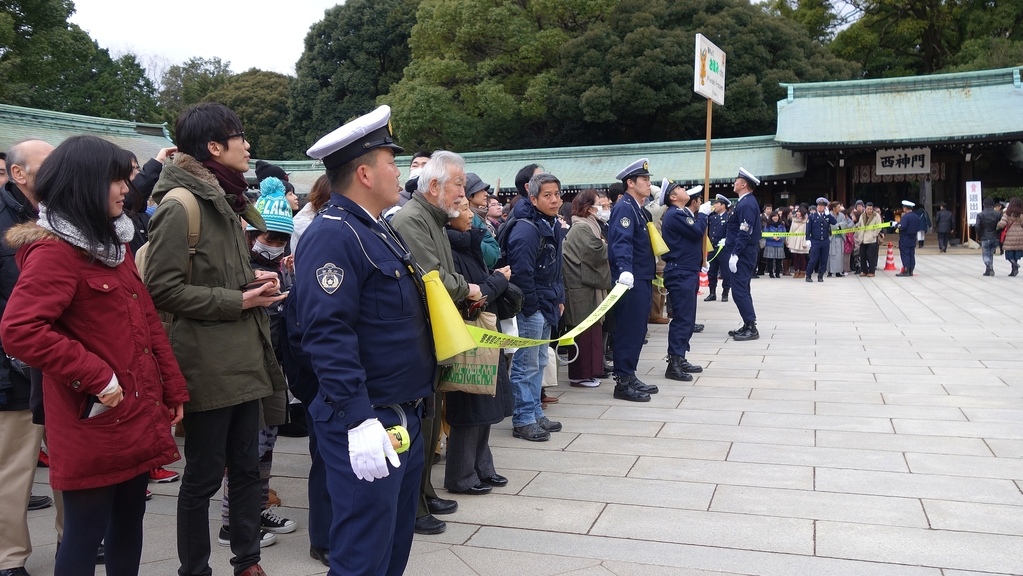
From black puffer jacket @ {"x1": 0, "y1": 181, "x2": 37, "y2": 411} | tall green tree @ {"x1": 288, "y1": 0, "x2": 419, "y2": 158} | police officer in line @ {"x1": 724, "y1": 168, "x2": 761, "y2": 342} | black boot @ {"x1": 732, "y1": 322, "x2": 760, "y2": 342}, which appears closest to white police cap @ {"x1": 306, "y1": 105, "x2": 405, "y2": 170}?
black puffer jacket @ {"x1": 0, "y1": 181, "x2": 37, "y2": 411}

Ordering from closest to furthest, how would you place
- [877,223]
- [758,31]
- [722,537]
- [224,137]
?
[224,137] < [722,537] < [877,223] < [758,31]

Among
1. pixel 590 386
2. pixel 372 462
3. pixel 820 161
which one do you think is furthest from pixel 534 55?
pixel 372 462

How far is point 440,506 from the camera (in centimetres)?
424

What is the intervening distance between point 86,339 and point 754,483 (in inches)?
144

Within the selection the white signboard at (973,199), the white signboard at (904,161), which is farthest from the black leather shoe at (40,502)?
the white signboard at (904,161)

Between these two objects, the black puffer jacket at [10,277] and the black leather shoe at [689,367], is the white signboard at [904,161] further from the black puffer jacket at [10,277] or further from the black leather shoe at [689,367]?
the black puffer jacket at [10,277]

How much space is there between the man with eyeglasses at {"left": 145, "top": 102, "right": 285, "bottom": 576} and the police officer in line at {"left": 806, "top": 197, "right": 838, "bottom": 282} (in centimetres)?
1731

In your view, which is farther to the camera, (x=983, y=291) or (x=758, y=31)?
(x=758, y=31)

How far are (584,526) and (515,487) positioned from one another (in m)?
0.74

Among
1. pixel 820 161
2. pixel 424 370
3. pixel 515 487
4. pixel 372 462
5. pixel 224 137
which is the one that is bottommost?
pixel 515 487

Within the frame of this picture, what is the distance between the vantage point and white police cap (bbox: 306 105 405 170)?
2520mm

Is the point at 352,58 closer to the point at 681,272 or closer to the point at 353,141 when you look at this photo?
the point at 681,272

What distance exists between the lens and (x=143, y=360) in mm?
2748

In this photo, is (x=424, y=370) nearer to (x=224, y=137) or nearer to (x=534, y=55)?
(x=224, y=137)
